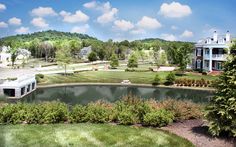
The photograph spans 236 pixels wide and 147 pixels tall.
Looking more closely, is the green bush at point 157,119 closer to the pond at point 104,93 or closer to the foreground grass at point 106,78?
the pond at point 104,93

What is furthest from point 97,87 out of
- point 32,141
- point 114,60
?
point 32,141

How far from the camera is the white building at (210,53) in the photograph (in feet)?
200

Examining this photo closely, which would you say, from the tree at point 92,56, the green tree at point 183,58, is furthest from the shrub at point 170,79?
the tree at point 92,56

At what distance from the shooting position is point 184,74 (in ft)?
196

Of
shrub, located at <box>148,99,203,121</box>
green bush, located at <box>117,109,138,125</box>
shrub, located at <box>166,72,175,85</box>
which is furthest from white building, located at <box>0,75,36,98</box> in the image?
green bush, located at <box>117,109,138,125</box>

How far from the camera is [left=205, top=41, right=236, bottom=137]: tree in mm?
14891

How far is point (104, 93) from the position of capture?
46562 millimetres

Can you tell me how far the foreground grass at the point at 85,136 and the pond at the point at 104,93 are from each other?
22.5 m

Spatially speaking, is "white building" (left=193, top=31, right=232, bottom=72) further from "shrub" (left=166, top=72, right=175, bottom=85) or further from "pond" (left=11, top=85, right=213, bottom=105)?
"pond" (left=11, top=85, right=213, bottom=105)

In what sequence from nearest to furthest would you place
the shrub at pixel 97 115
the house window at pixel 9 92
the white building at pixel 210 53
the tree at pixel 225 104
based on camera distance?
1. the tree at pixel 225 104
2. the shrub at pixel 97 115
3. the house window at pixel 9 92
4. the white building at pixel 210 53

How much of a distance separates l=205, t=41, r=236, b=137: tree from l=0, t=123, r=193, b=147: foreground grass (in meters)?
1.78

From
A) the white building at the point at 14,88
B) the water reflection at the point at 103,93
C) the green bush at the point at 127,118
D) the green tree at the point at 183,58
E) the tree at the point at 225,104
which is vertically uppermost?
the green tree at the point at 183,58

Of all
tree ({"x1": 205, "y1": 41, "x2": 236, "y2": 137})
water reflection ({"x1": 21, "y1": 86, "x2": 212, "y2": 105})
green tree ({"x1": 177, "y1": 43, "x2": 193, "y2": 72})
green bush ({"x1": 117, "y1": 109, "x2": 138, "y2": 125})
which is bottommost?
water reflection ({"x1": 21, "y1": 86, "x2": 212, "y2": 105})

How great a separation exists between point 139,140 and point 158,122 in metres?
2.67
